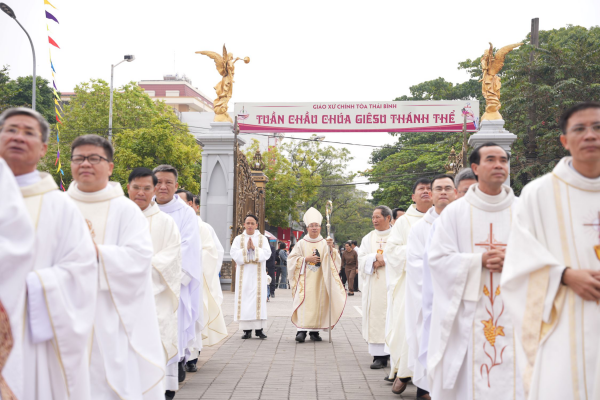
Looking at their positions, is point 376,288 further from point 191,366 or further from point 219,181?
point 219,181

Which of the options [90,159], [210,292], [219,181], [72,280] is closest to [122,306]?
[72,280]

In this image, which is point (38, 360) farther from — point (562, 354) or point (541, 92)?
point (541, 92)

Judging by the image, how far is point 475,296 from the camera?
14.2ft

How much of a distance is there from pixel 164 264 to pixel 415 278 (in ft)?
8.37

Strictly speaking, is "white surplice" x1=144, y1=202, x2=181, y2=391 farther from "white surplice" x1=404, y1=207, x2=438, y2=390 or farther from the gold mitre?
the gold mitre

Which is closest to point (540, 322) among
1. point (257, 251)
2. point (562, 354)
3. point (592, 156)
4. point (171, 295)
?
point (562, 354)

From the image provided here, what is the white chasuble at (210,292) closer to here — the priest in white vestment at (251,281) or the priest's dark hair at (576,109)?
the priest in white vestment at (251,281)

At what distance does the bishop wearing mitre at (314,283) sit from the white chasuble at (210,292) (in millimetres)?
2152

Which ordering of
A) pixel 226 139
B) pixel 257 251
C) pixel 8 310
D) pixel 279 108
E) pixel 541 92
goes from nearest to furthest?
pixel 8 310 → pixel 257 251 → pixel 226 139 → pixel 279 108 → pixel 541 92

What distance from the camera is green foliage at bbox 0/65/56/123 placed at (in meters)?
35.4

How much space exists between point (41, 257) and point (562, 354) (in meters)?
2.75

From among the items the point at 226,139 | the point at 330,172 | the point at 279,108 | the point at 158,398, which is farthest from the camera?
the point at 330,172

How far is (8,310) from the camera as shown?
3062 mm

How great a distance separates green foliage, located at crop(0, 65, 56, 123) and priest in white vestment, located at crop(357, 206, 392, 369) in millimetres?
29516
